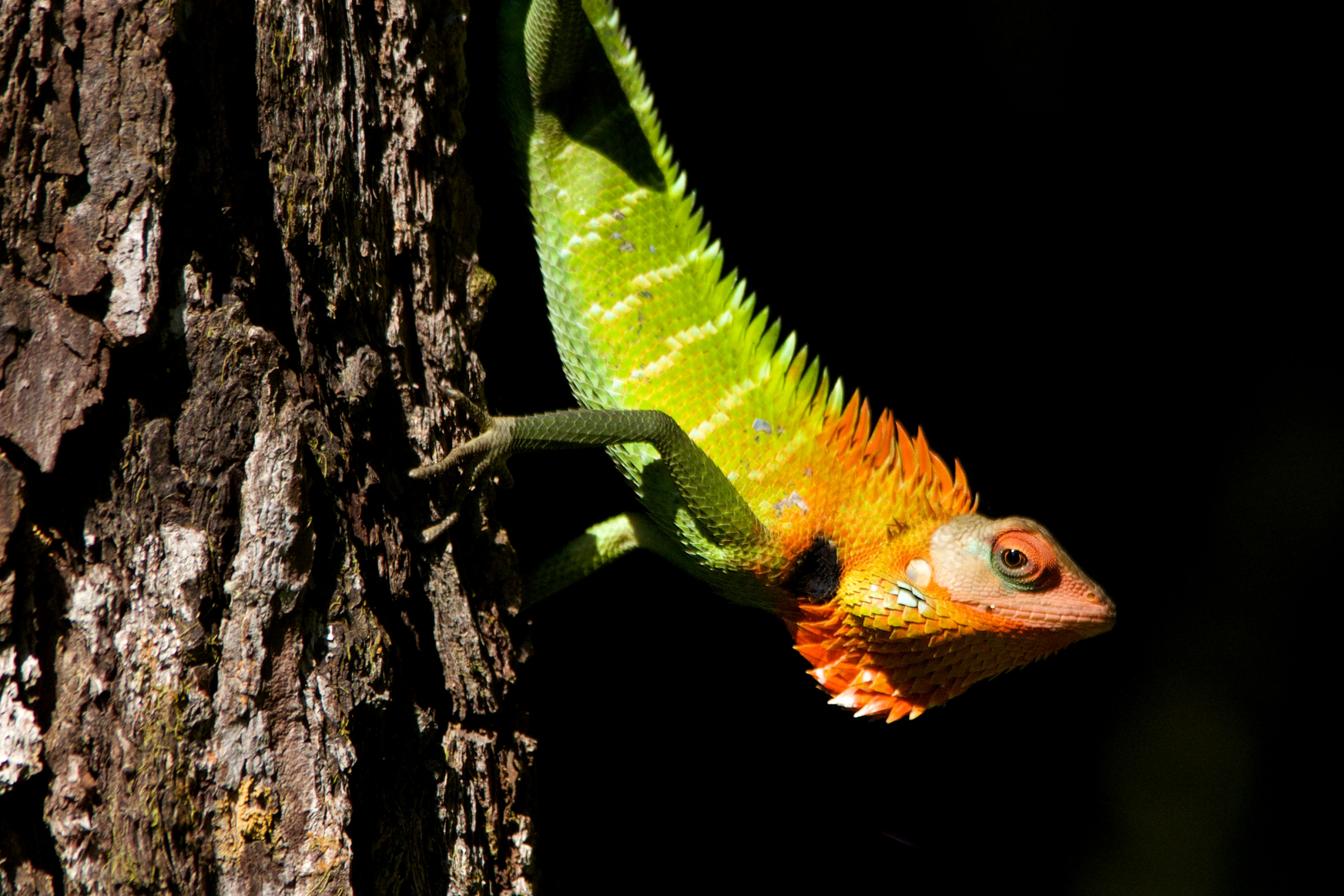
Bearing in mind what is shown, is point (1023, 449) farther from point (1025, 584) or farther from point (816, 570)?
point (816, 570)

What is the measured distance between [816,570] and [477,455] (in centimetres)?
83

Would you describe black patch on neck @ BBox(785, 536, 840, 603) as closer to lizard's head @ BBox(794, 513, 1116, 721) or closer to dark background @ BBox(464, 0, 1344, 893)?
lizard's head @ BBox(794, 513, 1116, 721)

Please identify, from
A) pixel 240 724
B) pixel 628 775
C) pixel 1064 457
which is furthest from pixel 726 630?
pixel 240 724

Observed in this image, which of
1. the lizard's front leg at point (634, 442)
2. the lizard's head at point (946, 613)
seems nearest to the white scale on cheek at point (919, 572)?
the lizard's head at point (946, 613)

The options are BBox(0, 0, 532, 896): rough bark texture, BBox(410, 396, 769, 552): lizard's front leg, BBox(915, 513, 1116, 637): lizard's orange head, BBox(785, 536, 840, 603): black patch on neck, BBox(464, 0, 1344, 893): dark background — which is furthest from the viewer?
BBox(464, 0, 1344, 893): dark background

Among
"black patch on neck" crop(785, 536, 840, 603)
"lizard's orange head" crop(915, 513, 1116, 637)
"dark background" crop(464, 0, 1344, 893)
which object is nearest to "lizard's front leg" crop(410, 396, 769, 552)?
"black patch on neck" crop(785, 536, 840, 603)

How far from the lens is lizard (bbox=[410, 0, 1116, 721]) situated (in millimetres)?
1983

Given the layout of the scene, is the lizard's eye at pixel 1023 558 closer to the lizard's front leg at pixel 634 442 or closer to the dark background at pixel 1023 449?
the lizard's front leg at pixel 634 442

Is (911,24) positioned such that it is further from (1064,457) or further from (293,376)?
(293,376)

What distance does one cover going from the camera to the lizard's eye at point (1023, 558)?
197 cm

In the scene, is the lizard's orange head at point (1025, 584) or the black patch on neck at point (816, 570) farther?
the black patch on neck at point (816, 570)

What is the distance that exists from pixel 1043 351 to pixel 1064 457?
0.36m

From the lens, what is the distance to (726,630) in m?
2.87

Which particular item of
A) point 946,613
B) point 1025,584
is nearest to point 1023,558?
point 1025,584
